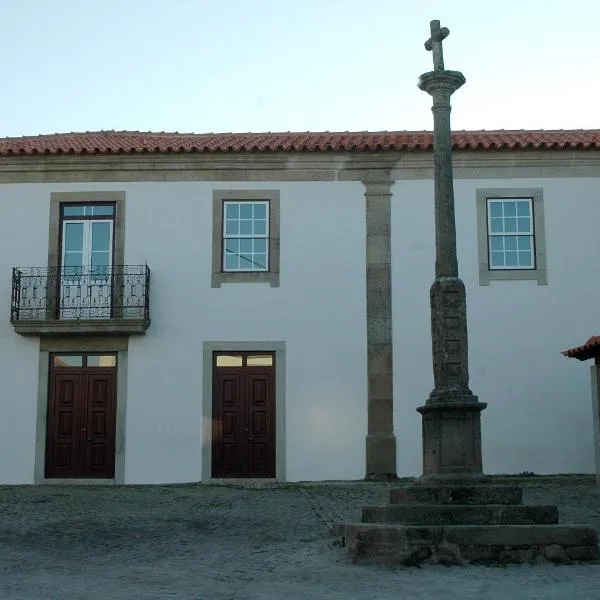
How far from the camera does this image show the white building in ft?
44.7

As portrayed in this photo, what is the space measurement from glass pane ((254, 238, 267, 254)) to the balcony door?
2.09 m

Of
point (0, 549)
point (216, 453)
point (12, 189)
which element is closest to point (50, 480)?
point (216, 453)

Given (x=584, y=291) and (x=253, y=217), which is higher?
(x=253, y=217)

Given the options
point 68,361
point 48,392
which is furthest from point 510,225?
point 48,392

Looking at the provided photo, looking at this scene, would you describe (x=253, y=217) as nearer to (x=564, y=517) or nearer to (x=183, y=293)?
(x=183, y=293)

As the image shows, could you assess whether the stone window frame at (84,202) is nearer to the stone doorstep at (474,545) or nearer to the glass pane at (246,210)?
the glass pane at (246,210)

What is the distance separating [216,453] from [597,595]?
8765 millimetres

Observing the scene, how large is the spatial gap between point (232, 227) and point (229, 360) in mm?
1942

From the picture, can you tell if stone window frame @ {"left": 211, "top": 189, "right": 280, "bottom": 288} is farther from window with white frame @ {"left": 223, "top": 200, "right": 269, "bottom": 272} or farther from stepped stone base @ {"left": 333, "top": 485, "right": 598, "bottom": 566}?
stepped stone base @ {"left": 333, "top": 485, "right": 598, "bottom": 566}

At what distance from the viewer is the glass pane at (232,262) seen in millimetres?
14086

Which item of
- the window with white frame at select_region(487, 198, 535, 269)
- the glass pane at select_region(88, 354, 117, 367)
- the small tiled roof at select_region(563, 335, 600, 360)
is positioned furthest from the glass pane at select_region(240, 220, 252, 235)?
the small tiled roof at select_region(563, 335, 600, 360)

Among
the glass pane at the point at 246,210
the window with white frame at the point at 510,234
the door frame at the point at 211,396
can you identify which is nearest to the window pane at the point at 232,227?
the glass pane at the point at 246,210

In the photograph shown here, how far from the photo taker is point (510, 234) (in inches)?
554

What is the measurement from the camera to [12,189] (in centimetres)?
1435
